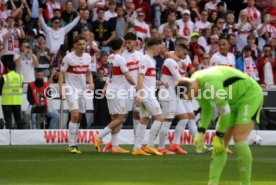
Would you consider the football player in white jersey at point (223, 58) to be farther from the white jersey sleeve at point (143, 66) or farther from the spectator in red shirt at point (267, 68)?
the spectator in red shirt at point (267, 68)

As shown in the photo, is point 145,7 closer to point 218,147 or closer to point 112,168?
point 112,168

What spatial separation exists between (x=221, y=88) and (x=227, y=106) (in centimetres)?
34

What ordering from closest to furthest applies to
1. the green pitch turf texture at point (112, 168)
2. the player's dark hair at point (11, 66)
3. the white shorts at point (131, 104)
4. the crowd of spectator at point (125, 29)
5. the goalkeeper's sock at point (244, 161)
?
1. the goalkeeper's sock at point (244, 161)
2. the green pitch turf texture at point (112, 168)
3. the white shorts at point (131, 104)
4. the player's dark hair at point (11, 66)
5. the crowd of spectator at point (125, 29)

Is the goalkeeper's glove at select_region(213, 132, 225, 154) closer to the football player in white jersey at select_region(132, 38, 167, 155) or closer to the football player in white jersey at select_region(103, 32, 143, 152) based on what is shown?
the football player in white jersey at select_region(132, 38, 167, 155)

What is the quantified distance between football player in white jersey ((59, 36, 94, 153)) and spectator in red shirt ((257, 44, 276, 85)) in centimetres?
898

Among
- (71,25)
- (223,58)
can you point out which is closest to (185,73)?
(223,58)

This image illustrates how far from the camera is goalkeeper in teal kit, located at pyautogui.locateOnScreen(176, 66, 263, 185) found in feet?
46.9

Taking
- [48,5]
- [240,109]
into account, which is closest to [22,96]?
[48,5]

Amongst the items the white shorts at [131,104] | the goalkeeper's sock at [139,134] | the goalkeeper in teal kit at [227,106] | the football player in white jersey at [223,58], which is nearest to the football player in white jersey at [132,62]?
the white shorts at [131,104]

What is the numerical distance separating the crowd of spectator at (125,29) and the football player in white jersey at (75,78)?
213 inches

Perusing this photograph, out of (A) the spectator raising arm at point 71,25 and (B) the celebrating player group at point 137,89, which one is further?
(A) the spectator raising arm at point 71,25

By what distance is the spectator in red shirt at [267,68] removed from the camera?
29.8 m

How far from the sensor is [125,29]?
30.7 m

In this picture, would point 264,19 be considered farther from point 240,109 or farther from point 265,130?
point 240,109
